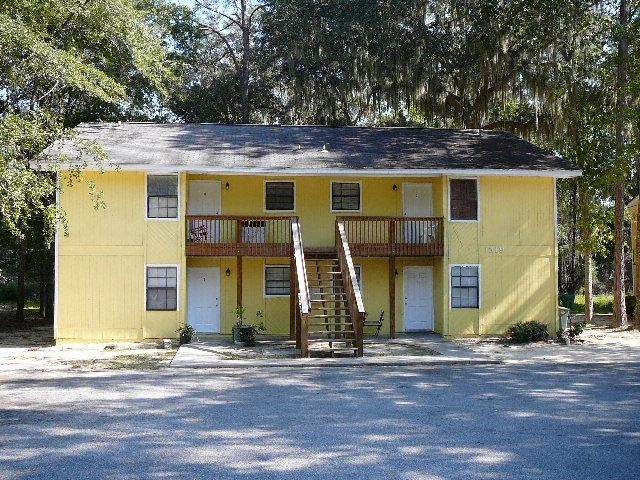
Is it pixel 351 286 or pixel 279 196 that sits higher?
pixel 279 196

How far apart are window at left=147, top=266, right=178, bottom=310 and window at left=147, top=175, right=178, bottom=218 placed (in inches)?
58.3

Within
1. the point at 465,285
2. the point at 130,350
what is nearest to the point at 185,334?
the point at 130,350

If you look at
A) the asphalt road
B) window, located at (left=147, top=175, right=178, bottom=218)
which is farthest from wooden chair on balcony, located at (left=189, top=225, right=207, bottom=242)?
the asphalt road

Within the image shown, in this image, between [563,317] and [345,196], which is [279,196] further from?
[563,317]

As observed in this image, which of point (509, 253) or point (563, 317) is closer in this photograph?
point (509, 253)

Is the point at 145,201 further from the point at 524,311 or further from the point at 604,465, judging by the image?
the point at 604,465

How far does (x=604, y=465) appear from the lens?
7457mm

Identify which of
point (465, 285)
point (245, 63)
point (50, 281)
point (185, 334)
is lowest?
point (185, 334)

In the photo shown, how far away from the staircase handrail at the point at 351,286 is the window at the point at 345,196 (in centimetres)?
173

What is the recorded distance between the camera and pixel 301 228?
2173 centimetres

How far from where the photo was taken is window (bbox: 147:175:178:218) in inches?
786

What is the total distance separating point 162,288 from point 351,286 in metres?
5.43

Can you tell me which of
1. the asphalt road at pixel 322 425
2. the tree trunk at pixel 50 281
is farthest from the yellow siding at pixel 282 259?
the tree trunk at pixel 50 281

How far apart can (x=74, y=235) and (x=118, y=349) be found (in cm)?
343
